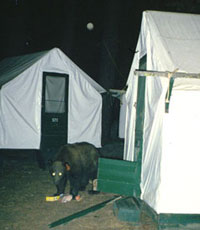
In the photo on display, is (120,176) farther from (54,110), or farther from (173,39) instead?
(54,110)

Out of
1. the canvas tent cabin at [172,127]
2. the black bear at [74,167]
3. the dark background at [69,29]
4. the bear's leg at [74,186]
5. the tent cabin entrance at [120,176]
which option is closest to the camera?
the canvas tent cabin at [172,127]

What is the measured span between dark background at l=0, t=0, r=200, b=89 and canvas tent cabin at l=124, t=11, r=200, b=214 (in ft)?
52.5

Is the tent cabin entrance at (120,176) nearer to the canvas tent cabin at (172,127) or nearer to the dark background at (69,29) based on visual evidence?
the canvas tent cabin at (172,127)

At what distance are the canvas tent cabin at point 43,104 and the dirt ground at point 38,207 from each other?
1.19m

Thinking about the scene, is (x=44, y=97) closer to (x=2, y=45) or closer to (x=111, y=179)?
(x=111, y=179)

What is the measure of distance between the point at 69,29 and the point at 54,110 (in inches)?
590

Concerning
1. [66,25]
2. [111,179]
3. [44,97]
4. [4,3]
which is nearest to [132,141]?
[111,179]

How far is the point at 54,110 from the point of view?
9117 mm

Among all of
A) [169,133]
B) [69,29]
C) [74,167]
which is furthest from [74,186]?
[69,29]

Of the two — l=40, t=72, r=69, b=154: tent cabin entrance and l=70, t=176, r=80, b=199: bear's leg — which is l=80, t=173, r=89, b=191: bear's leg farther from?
l=40, t=72, r=69, b=154: tent cabin entrance

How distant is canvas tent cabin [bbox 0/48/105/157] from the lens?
8688 millimetres

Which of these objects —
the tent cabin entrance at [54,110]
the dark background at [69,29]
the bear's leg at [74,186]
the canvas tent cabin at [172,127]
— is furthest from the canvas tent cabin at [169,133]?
the dark background at [69,29]

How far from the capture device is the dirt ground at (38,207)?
464 cm

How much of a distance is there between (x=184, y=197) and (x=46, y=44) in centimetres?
2257
